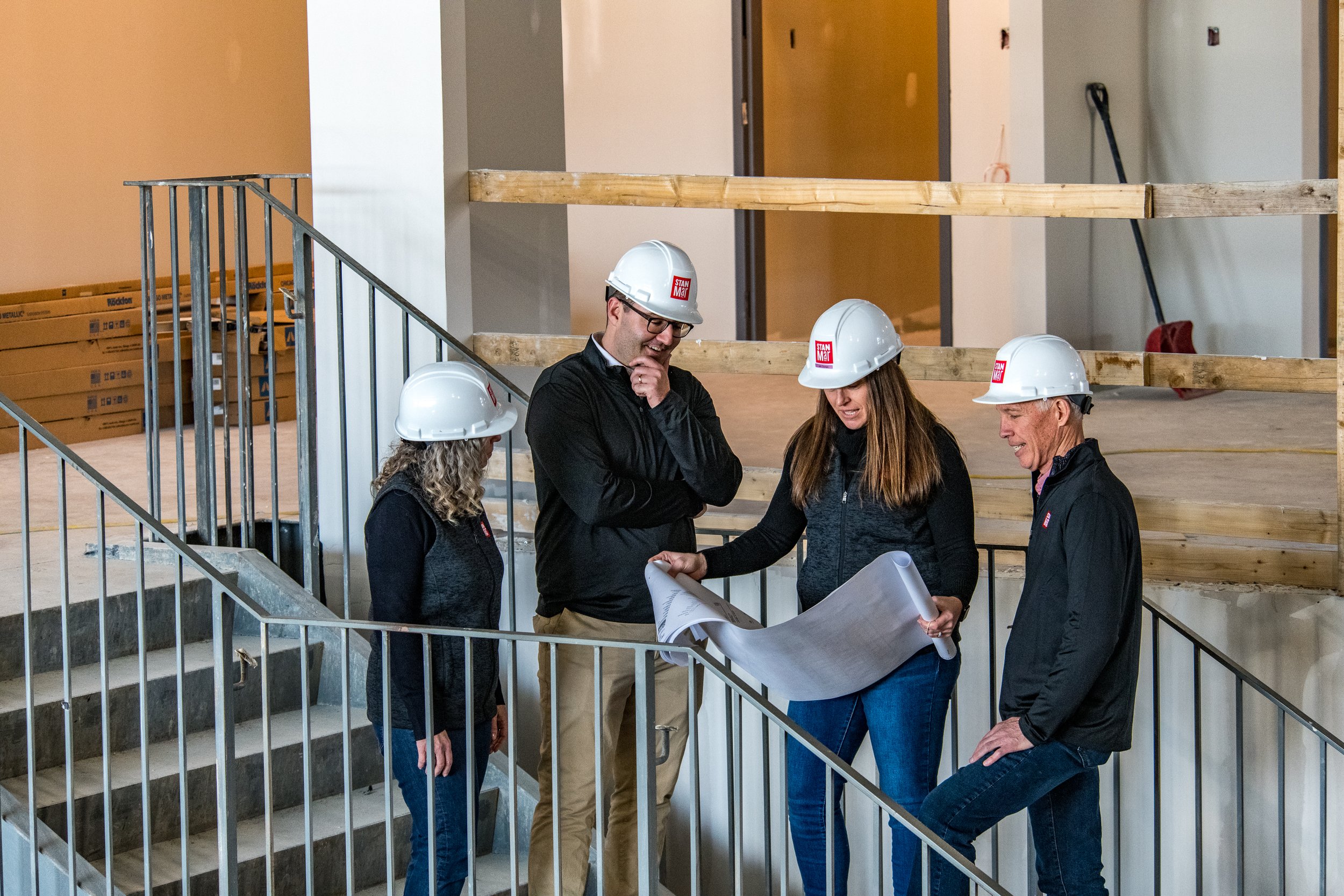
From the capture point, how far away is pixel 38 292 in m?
7.25

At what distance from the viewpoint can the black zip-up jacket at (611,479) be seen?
3.14 m

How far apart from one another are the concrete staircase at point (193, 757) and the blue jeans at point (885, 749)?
1.08 meters

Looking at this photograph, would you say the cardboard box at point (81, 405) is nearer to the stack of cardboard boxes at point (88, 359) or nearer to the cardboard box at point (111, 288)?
the stack of cardboard boxes at point (88, 359)

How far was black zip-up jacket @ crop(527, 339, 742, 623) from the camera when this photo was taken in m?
3.14

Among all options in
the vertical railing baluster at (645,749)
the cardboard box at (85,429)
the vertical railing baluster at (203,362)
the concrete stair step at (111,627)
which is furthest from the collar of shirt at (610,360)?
the cardboard box at (85,429)

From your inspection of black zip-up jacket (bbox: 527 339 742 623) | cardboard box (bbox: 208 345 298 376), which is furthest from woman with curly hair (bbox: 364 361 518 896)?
cardboard box (bbox: 208 345 298 376)

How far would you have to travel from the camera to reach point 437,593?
10.0 feet

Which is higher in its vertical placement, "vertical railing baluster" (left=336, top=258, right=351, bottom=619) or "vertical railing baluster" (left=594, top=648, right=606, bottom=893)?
"vertical railing baluster" (left=336, top=258, right=351, bottom=619)

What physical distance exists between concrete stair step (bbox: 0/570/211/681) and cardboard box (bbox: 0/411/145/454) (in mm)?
2876

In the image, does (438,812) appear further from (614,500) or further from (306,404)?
(306,404)

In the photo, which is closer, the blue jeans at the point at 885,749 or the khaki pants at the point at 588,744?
the blue jeans at the point at 885,749

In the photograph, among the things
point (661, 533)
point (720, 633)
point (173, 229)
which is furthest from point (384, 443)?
point (720, 633)

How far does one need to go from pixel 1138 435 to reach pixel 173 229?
12.6 feet

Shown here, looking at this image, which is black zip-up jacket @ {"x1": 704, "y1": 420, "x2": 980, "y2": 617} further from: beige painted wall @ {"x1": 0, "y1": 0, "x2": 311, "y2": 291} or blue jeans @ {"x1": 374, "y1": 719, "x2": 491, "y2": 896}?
beige painted wall @ {"x1": 0, "y1": 0, "x2": 311, "y2": 291}
